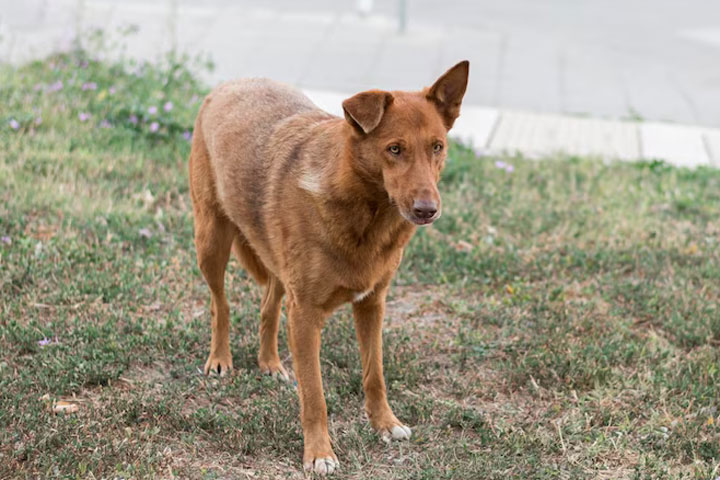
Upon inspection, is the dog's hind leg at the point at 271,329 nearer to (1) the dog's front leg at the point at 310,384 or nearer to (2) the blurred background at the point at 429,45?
(1) the dog's front leg at the point at 310,384

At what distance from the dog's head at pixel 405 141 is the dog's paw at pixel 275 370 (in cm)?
164

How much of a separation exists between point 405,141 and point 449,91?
14.6 inches

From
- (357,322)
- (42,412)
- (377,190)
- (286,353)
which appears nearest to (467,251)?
(286,353)

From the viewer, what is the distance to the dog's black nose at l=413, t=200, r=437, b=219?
3.90 metres

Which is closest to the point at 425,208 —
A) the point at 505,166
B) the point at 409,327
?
the point at 409,327

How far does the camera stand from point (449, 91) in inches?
166

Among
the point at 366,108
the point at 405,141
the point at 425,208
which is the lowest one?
the point at 425,208

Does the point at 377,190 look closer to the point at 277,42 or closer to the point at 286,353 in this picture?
the point at 286,353

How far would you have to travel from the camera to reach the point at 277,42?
1191 cm

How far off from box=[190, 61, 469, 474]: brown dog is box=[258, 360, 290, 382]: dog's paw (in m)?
0.02

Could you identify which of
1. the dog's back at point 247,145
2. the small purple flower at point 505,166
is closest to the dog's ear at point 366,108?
the dog's back at point 247,145

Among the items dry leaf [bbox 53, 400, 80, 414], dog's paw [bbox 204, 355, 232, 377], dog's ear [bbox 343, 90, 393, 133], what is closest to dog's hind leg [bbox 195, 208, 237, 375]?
dog's paw [bbox 204, 355, 232, 377]

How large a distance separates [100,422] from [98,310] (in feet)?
4.13

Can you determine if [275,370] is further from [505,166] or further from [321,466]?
[505,166]
